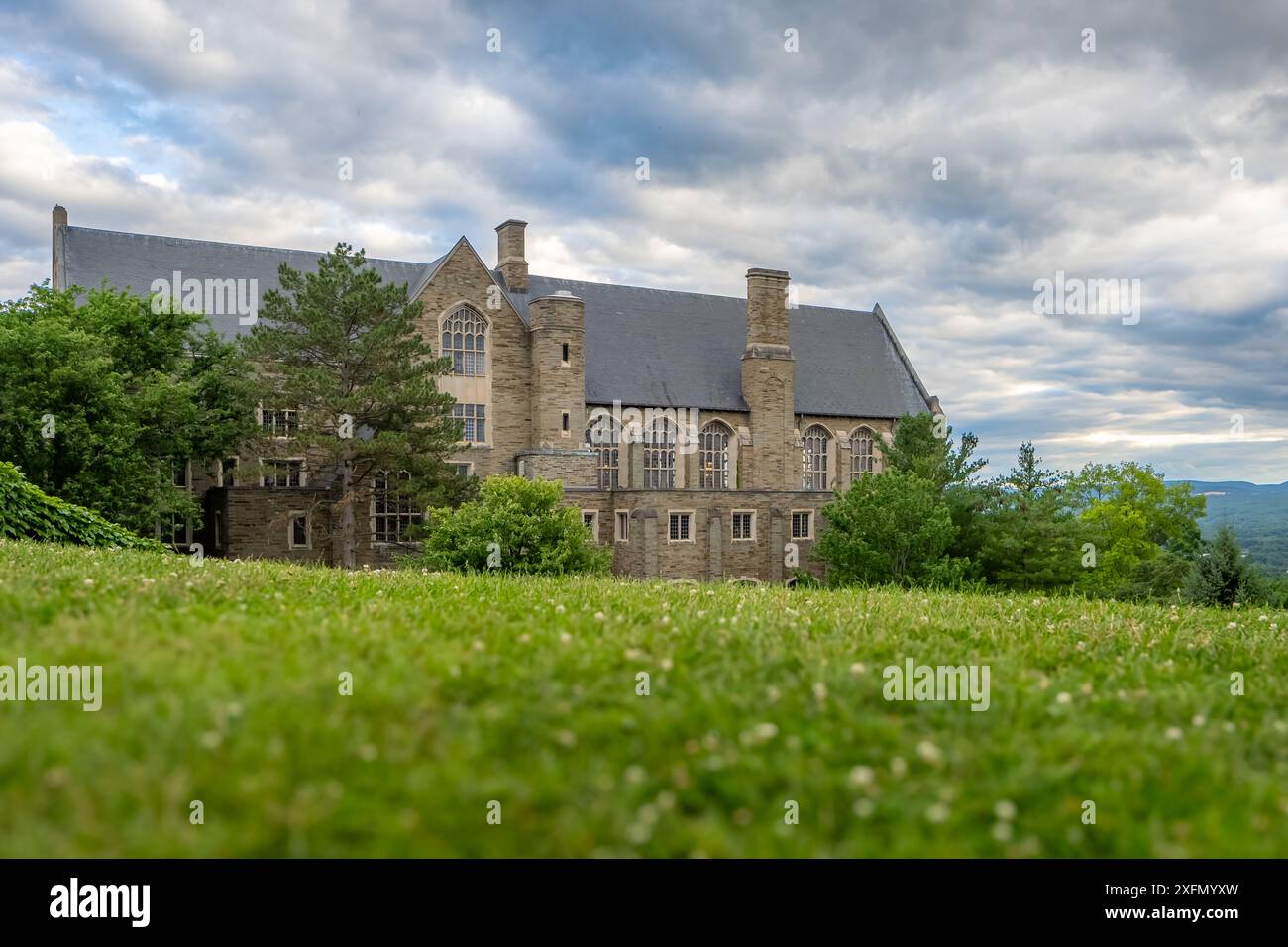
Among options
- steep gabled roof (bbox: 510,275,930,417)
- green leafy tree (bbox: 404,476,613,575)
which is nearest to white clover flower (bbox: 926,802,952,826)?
green leafy tree (bbox: 404,476,613,575)

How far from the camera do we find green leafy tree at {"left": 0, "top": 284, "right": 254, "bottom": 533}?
32.0m

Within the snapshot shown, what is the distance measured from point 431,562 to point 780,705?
92.9 ft

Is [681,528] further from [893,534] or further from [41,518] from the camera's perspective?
[41,518]

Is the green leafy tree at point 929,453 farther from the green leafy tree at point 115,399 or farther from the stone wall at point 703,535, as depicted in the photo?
the green leafy tree at point 115,399

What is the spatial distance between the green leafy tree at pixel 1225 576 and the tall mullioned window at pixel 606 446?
28.5 m

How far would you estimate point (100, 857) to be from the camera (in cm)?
402

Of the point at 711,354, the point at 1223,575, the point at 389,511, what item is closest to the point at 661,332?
the point at 711,354

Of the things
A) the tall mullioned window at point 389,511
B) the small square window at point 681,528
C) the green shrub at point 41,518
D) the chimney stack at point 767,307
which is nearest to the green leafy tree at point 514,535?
the tall mullioned window at point 389,511

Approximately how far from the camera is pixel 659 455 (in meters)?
51.4

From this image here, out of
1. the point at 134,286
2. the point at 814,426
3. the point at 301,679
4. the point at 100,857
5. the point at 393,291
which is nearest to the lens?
the point at 100,857

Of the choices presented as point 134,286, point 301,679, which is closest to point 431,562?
point 134,286

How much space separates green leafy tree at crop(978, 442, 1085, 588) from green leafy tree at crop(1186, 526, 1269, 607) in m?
15.7

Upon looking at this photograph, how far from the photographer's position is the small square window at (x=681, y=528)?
45.9 metres

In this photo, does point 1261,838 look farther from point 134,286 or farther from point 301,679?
point 134,286
